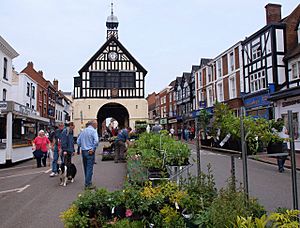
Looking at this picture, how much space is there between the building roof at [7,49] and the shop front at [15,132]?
8.04 metres

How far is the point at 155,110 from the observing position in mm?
68812

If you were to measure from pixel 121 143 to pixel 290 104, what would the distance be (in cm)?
1195

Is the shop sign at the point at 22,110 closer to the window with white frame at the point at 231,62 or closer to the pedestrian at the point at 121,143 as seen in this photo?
the pedestrian at the point at 121,143

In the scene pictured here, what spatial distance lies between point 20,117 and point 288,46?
62.9 ft

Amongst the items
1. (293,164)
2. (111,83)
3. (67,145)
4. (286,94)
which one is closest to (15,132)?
(67,145)

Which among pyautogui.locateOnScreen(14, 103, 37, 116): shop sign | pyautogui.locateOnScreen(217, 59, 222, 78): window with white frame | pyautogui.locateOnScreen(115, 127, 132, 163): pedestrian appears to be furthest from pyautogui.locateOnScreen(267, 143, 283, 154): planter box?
pyautogui.locateOnScreen(217, 59, 222, 78): window with white frame

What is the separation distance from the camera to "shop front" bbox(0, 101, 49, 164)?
13344 mm

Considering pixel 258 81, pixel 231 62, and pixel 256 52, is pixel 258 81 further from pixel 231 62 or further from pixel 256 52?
pixel 231 62

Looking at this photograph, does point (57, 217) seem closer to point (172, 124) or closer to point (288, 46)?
point (288, 46)

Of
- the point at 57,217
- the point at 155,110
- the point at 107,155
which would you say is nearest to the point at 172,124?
the point at 155,110

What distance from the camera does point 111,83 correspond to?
36812 mm

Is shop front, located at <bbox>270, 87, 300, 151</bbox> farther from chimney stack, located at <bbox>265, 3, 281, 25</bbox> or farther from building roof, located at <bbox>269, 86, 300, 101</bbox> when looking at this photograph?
chimney stack, located at <bbox>265, 3, 281, 25</bbox>

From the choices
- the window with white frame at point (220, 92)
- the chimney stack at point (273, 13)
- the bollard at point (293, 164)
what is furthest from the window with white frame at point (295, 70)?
the bollard at point (293, 164)

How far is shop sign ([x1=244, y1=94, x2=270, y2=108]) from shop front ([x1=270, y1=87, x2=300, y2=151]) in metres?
1.56
